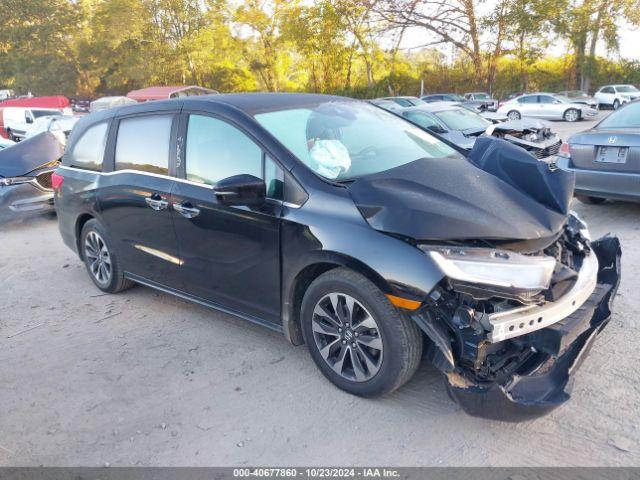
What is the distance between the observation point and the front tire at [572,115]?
78.3ft

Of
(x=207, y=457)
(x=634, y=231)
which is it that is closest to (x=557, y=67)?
(x=634, y=231)

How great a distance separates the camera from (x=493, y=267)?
8.46 feet

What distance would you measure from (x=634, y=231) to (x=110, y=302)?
547 centimetres

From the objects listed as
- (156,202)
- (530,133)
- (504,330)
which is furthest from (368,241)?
(530,133)

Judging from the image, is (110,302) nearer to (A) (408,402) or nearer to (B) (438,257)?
(A) (408,402)

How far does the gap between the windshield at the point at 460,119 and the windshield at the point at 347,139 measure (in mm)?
6774

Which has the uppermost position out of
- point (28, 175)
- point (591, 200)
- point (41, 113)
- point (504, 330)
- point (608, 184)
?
point (41, 113)

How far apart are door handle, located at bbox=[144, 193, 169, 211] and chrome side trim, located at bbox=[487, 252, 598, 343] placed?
2.48 meters

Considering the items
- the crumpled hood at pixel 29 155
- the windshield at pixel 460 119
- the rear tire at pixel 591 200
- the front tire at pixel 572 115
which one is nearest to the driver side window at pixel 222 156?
the rear tire at pixel 591 200

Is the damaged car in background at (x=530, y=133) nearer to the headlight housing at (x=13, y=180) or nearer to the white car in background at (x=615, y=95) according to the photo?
the headlight housing at (x=13, y=180)

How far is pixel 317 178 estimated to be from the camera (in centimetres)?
317

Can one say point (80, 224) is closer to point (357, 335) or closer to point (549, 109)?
point (357, 335)

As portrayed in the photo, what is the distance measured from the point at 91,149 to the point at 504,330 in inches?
155

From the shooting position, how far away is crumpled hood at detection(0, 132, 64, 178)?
7.99 m
